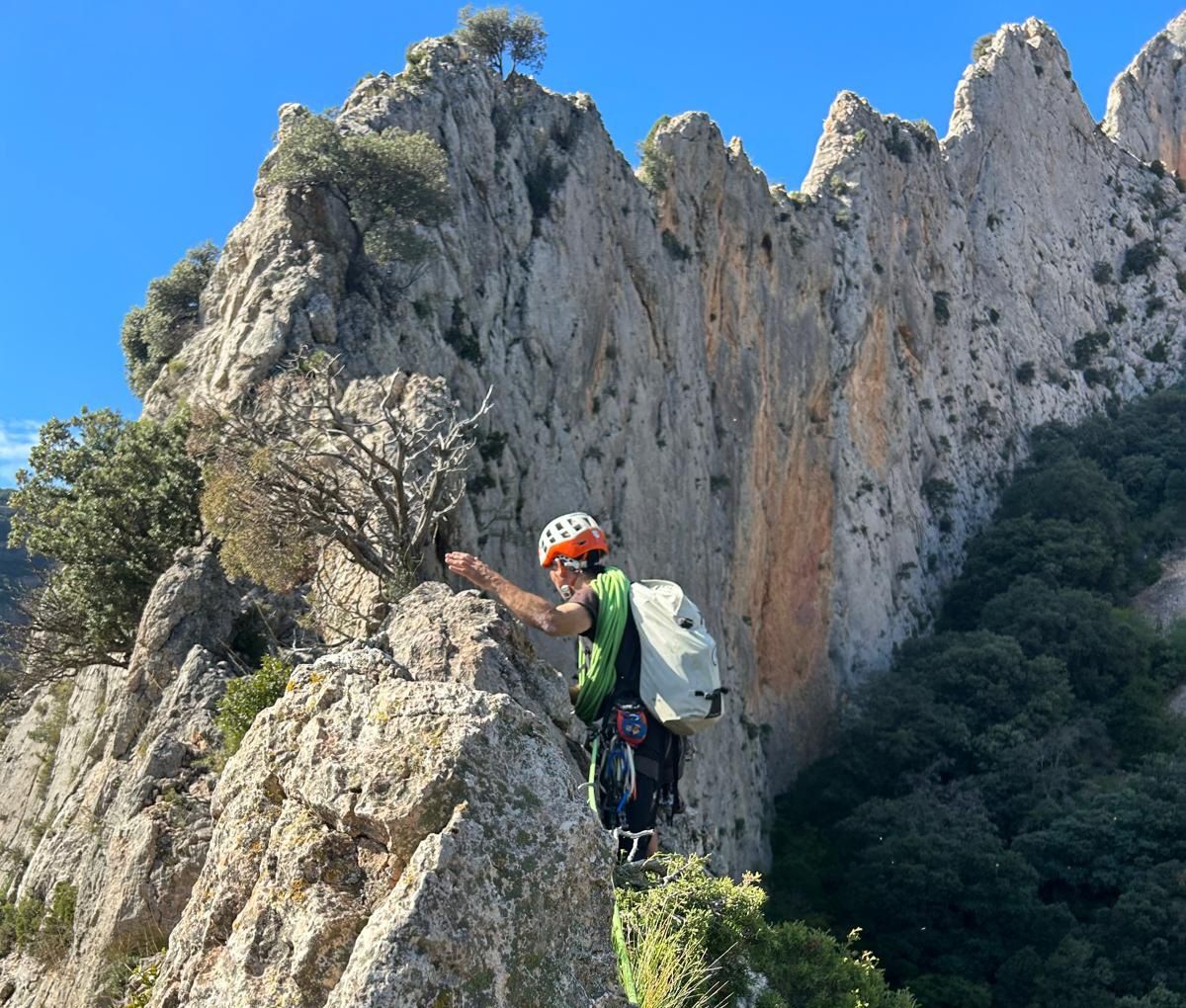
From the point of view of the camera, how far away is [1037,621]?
4075 cm

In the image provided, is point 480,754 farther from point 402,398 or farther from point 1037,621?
point 1037,621

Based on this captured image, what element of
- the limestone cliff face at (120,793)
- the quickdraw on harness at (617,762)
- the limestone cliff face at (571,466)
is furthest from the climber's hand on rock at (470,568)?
the limestone cliff face at (120,793)

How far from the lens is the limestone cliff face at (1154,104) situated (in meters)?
68.0

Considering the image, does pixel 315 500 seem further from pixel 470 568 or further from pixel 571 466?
pixel 571 466

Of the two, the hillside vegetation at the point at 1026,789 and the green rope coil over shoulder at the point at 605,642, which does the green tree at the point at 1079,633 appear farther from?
the green rope coil over shoulder at the point at 605,642

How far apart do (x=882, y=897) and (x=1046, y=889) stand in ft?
13.6

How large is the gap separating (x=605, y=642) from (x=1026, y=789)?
30191mm

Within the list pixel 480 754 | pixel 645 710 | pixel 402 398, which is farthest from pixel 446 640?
pixel 402 398

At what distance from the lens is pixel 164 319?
2503 cm

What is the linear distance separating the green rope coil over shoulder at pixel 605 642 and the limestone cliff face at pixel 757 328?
31.9 ft

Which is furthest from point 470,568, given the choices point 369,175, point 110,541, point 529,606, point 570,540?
point 369,175

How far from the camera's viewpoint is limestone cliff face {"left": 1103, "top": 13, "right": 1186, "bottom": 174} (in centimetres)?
6800

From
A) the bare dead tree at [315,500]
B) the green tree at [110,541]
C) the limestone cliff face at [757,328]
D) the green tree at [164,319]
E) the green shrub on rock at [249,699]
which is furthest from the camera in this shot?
the green tree at [164,319]

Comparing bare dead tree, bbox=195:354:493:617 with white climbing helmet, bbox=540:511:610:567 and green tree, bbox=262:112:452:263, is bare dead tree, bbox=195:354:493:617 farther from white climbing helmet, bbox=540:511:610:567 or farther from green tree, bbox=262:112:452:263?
green tree, bbox=262:112:452:263
